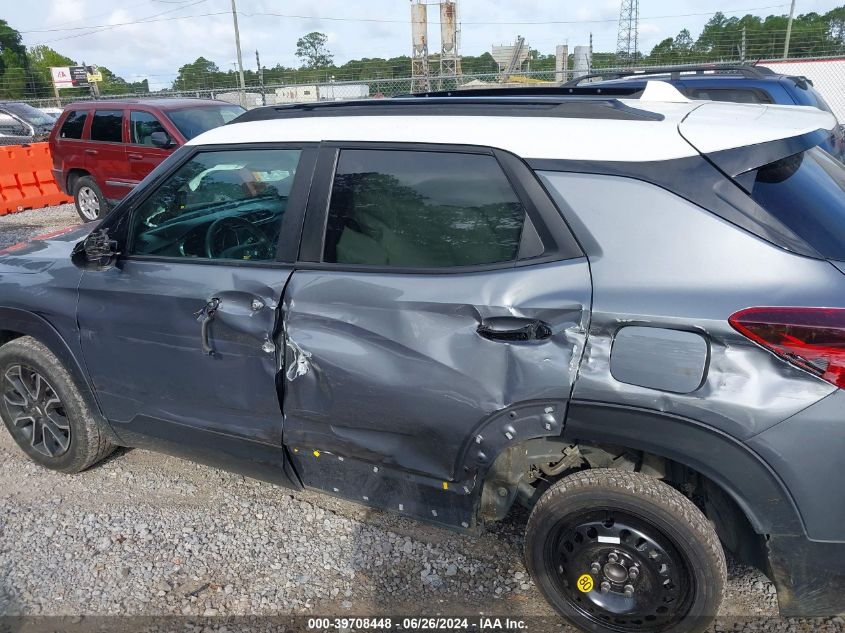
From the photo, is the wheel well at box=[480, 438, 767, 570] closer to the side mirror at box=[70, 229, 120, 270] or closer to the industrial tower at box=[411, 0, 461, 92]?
the side mirror at box=[70, 229, 120, 270]

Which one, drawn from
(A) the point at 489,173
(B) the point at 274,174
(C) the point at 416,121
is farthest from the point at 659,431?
(B) the point at 274,174

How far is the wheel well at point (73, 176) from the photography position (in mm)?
9984

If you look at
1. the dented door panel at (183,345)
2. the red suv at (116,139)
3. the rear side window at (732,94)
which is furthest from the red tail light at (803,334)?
the red suv at (116,139)

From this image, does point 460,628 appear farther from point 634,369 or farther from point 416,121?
point 416,121

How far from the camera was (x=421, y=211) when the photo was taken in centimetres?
241

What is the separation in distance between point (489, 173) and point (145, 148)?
8057 mm

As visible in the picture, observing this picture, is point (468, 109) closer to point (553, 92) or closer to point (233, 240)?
point (553, 92)

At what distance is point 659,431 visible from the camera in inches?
78.0

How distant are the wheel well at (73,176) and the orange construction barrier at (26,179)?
1042mm

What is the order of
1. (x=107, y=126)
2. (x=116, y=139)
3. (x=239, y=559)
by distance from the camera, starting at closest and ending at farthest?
(x=239, y=559) < (x=116, y=139) < (x=107, y=126)

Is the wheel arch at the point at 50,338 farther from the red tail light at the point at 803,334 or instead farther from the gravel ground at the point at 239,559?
the red tail light at the point at 803,334

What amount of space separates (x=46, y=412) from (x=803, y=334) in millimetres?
3466

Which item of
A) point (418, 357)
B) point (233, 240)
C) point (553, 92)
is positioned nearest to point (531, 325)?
point (418, 357)

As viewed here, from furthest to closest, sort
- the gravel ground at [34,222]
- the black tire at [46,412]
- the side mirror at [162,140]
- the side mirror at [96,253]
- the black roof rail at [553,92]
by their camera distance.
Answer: the gravel ground at [34,222] < the side mirror at [162,140] < the black tire at [46,412] < the black roof rail at [553,92] < the side mirror at [96,253]
